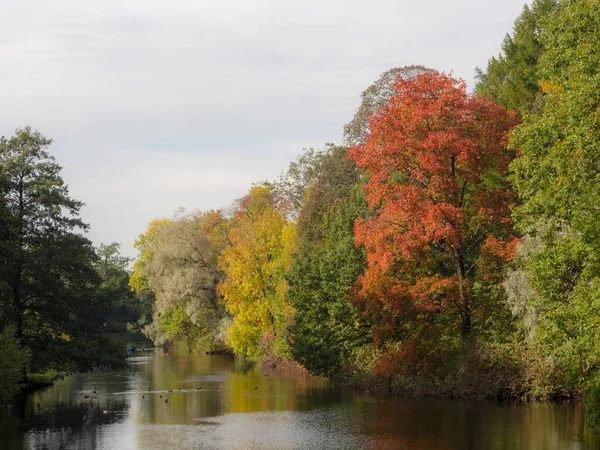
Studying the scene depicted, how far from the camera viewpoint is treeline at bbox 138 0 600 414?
23500 millimetres

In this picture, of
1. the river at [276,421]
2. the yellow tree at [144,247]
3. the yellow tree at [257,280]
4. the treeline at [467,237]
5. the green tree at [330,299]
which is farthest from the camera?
the yellow tree at [144,247]

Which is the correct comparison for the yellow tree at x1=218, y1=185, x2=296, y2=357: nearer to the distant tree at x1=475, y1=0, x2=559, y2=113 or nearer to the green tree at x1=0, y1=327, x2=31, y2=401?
the distant tree at x1=475, y1=0, x2=559, y2=113

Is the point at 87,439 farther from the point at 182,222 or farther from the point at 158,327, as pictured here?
the point at 158,327

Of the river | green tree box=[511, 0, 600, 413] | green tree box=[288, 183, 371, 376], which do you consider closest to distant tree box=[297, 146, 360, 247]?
green tree box=[288, 183, 371, 376]

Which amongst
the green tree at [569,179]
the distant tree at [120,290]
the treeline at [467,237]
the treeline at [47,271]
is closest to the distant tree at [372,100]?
the treeline at [467,237]

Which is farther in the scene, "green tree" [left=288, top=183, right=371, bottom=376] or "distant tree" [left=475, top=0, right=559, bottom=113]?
"distant tree" [left=475, top=0, right=559, bottom=113]

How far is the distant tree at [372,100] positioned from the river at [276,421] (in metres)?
17.4

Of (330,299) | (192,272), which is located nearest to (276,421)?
(330,299)

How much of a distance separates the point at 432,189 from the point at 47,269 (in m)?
21.3

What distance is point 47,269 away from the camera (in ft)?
147

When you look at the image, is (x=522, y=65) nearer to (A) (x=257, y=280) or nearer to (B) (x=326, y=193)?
(B) (x=326, y=193)

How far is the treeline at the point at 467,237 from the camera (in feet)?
77.1

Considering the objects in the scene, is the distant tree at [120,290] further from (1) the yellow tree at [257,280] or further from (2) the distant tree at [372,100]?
(2) the distant tree at [372,100]

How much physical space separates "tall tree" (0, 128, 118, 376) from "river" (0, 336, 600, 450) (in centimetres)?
290
